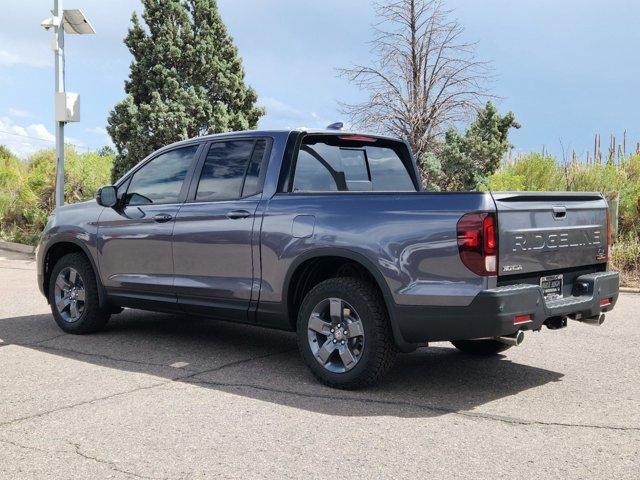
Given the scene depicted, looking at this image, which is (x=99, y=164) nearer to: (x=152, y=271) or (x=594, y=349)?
(x=152, y=271)

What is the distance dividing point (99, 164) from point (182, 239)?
15134 millimetres

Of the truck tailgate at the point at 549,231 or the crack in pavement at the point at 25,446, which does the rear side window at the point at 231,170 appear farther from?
the crack in pavement at the point at 25,446

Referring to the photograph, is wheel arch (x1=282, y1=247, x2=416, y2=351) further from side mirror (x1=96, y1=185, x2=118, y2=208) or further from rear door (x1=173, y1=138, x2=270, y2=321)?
side mirror (x1=96, y1=185, x2=118, y2=208)

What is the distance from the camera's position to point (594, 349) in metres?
7.12

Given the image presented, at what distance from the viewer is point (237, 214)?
6.11 metres

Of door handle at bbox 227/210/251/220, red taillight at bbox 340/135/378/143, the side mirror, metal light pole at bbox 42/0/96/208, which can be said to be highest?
metal light pole at bbox 42/0/96/208

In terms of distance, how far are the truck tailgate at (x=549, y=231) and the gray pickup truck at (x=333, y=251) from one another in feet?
0.04

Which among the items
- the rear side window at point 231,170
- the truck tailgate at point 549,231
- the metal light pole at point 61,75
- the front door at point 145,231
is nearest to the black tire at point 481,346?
the truck tailgate at point 549,231

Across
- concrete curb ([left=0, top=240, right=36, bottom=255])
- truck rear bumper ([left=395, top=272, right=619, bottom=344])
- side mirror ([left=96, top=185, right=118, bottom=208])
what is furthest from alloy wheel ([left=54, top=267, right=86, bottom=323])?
concrete curb ([left=0, top=240, right=36, bottom=255])

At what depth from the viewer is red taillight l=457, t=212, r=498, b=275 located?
4793mm

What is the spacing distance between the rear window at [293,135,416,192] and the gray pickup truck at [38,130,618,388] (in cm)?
1

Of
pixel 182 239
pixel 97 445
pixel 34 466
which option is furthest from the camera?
pixel 182 239

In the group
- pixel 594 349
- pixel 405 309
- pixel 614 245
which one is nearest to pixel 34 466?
pixel 405 309

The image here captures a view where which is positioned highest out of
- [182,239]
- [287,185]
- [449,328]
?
[287,185]
